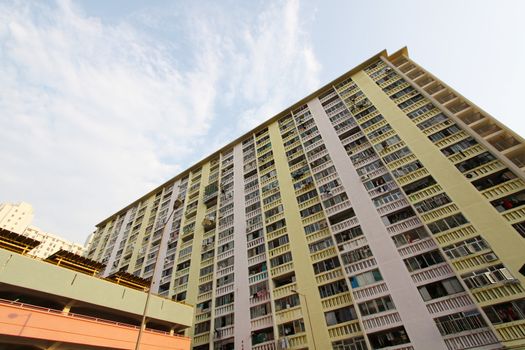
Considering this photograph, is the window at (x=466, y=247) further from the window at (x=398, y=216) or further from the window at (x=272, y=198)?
the window at (x=272, y=198)

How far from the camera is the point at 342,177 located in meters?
29.2

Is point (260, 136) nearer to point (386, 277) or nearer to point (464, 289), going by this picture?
point (386, 277)

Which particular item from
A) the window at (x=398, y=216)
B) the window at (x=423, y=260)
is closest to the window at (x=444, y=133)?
the window at (x=398, y=216)

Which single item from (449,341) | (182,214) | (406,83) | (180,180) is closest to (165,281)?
(182,214)

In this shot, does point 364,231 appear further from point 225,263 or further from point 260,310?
point 225,263

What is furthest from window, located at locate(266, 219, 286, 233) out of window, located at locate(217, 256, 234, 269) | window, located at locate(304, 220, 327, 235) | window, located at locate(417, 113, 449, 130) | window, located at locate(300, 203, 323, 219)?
window, located at locate(417, 113, 449, 130)

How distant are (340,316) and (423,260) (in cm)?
795

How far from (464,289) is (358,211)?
9.89 meters

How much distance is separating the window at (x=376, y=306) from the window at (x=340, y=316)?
3.23 ft

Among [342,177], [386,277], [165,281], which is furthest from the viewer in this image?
[165,281]

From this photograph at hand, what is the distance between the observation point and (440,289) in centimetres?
1908

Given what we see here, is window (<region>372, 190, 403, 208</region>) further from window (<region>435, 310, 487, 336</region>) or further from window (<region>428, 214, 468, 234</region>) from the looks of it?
window (<region>435, 310, 487, 336</region>)

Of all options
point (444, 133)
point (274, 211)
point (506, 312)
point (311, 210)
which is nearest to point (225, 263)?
point (274, 211)

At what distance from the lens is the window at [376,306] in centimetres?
2006
